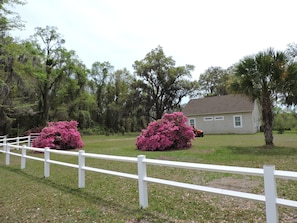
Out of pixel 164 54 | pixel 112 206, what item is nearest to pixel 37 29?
pixel 164 54

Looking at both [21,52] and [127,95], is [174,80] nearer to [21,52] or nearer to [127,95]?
[127,95]

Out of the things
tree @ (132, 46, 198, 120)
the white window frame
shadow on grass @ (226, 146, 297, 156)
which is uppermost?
tree @ (132, 46, 198, 120)

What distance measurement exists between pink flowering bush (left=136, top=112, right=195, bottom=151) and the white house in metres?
14.2

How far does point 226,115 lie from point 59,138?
63.5ft

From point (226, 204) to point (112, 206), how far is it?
2.15 meters

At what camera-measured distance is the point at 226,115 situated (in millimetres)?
27516

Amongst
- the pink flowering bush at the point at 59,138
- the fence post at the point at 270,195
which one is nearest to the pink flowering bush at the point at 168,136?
the pink flowering bush at the point at 59,138

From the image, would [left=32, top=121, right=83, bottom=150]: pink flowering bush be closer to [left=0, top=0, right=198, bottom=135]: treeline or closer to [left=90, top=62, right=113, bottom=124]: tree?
[left=0, top=0, right=198, bottom=135]: treeline

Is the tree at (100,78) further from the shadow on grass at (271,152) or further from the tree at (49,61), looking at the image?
the shadow on grass at (271,152)

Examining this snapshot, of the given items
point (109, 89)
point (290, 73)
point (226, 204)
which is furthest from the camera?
point (109, 89)

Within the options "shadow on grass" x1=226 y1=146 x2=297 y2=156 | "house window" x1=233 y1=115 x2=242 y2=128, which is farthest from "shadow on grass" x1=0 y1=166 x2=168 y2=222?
"house window" x1=233 y1=115 x2=242 y2=128

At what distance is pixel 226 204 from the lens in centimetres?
434

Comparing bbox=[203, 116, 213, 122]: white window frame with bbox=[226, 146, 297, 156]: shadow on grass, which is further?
bbox=[203, 116, 213, 122]: white window frame

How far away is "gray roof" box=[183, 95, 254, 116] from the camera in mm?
26734
